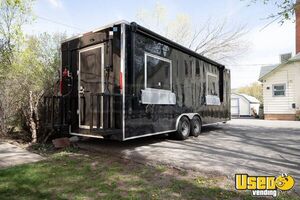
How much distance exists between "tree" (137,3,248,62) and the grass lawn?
21.9m

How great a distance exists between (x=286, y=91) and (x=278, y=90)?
1.88 feet

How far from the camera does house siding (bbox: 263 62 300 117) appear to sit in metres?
18.3

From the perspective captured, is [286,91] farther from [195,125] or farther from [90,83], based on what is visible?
[90,83]

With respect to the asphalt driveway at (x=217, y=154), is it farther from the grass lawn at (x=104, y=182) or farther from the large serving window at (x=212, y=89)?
the large serving window at (x=212, y=89)

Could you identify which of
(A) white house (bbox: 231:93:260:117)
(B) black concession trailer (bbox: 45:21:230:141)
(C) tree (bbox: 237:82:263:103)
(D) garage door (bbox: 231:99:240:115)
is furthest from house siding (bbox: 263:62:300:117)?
(C) tree (bbox: 237:82:263:103)

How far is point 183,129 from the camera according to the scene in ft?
26.0

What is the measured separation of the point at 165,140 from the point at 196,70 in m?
2.49

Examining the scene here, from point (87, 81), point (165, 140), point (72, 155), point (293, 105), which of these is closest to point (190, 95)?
point (165, 140)

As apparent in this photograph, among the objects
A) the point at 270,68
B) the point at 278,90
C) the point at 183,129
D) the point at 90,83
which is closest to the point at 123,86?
the point at 90,83

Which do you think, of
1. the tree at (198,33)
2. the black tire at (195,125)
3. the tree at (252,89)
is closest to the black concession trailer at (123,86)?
the black tire at (195,125)

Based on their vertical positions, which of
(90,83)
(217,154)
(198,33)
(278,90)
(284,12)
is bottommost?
(217,154)

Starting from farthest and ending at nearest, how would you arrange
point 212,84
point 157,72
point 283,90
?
point 283,90, point 212,84, point 157,72

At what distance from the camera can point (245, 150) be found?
6.36 meters

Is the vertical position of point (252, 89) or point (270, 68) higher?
point (252, 89)
